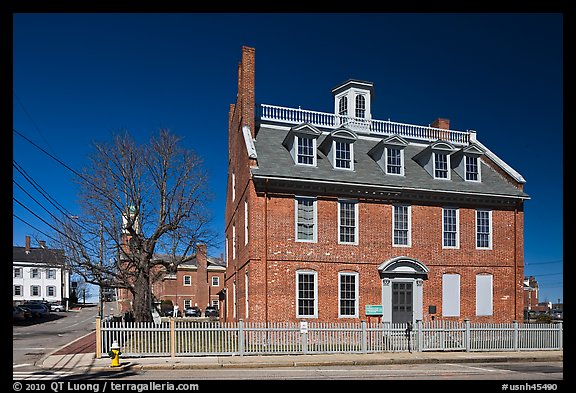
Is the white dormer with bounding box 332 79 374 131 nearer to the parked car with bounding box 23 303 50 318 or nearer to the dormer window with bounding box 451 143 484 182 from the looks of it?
the dormer window with bounding box 451 143 484 182

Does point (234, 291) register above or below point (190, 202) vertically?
below

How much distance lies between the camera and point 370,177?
1072 inches

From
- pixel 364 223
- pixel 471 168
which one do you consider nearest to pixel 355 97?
pixel 471 168

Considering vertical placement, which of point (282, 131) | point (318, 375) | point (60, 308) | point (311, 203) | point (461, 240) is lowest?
point (60, 308)

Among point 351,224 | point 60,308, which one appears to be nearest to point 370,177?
point 351,224

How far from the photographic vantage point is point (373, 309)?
25.9 meters

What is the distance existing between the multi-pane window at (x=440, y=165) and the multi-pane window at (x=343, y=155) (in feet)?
17.4

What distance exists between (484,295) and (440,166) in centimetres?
734

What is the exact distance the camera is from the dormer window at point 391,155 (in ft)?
92.8

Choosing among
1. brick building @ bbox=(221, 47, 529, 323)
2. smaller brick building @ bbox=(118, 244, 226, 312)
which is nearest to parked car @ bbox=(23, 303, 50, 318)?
smaller brick building @ bbox=(118, 244, 226, 312)

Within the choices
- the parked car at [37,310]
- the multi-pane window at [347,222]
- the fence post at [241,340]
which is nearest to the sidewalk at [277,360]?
the fence post at [241,340]

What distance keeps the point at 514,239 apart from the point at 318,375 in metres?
18.4

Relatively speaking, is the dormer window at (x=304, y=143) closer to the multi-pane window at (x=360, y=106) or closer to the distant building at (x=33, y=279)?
the multi-pane window at (x=360, y=106)

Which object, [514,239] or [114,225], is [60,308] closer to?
[114,225]
